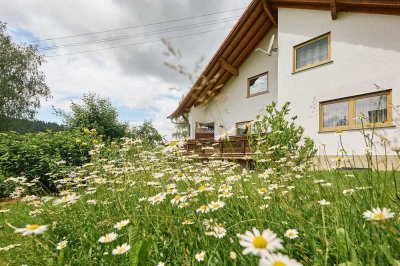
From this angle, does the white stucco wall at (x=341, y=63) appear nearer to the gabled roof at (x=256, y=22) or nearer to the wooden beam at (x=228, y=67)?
the gabled roof at (x=256, y=22)

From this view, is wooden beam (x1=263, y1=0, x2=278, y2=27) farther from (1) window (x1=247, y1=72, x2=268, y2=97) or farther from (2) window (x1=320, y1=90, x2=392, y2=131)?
(2) window (x1=320, y1=90, x2=392, y2=131)

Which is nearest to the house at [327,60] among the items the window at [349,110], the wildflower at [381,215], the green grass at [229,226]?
the window at [349,110]

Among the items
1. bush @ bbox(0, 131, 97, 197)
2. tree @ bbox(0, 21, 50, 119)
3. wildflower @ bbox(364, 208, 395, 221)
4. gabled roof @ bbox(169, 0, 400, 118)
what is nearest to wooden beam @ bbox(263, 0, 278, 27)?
gabled roof @ bbox(169, 0, 400, 118)

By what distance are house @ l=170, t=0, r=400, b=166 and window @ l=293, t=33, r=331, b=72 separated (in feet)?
0.12

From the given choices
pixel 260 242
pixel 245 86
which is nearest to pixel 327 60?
pixel 245 86

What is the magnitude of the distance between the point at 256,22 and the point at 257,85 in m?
2.88

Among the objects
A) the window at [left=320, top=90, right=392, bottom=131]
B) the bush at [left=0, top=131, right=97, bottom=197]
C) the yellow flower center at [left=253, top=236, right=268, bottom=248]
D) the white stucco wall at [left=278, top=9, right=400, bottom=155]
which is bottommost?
the bush at [left=0, top=131, right=97, bottom=197]

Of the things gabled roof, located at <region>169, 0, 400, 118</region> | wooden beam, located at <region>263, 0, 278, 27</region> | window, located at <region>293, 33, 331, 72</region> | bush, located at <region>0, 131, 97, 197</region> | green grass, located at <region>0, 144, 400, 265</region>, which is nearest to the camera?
green grass, located at <region>0, 144, 400, 265</region>

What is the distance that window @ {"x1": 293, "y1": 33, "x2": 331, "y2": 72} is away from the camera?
30.7 feet

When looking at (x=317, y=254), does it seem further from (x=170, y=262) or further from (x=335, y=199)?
(x=170, y=262)

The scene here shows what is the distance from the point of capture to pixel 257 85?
12.9 meters

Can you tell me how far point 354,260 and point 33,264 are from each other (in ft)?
6.63

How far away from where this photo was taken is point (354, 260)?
0.97 meters

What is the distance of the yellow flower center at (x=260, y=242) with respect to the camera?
67 centimetres
